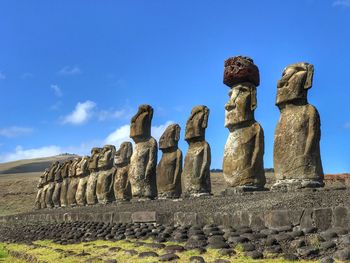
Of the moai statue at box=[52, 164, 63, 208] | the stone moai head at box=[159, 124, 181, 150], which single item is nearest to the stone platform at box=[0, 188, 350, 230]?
the stone moai head at box=[159, 124, 181, 150]

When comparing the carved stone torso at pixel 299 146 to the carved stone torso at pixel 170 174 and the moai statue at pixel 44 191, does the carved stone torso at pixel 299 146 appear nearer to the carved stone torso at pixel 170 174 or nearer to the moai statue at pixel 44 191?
the carved stone torso at pixel 170 174

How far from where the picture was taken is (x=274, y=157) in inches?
373

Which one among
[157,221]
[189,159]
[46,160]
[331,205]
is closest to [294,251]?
[331,205]

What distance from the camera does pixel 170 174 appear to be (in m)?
12.9

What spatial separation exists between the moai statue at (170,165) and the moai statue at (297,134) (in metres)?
3.98

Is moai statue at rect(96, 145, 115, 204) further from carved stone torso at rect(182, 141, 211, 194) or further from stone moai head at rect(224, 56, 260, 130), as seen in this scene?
stone moai head at rect(224, 56, 260, 130)

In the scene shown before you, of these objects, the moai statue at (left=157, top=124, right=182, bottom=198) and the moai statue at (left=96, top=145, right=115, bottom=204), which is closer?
the moai statue at (left=157, top=124, right=182, bottom=198)

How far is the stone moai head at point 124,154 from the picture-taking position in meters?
16.2

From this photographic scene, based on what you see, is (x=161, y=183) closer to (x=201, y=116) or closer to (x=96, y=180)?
(x=201, y=116)

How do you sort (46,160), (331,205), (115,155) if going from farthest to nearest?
1. (46,160)
2. (115,155)
3. (331,205)

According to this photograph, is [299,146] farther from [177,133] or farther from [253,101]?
[177,133]

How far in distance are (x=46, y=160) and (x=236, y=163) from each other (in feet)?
235

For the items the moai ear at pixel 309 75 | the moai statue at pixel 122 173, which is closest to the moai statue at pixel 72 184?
Answer: the moai statue at pixel 122 173

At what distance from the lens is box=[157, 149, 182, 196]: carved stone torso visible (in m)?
12.8
